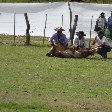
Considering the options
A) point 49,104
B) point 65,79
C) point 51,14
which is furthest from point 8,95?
point 51,14

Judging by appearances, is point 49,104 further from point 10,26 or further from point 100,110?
point 10,26

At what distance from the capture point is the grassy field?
12290mm

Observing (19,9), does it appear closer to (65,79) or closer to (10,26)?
(10,26)

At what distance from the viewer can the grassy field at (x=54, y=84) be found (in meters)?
12.3

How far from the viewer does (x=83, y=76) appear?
17.2m

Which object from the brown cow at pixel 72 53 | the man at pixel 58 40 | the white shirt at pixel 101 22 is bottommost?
the brown cow at pixel 72 53

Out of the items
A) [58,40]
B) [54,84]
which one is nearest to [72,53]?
[58,40]

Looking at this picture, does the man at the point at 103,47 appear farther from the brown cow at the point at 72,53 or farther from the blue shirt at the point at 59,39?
the blue shirt at the point at 59,39

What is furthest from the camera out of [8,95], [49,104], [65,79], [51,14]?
[51,14]

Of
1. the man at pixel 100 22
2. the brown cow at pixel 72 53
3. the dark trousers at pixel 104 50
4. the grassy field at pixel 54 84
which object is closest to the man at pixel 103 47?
the dark trousers at pixel 104 50

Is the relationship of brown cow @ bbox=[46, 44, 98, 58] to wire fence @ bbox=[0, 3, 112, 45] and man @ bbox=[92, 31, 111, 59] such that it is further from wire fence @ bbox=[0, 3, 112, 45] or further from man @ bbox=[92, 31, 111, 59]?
wire fence @ bbox=[0, 3, 112, 45]

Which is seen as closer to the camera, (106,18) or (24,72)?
(24,72)

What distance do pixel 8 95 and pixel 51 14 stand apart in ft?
63.3

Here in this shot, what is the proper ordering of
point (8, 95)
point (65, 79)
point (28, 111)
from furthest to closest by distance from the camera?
point (65, 79) → point (8, 95) → point (28, 111)
